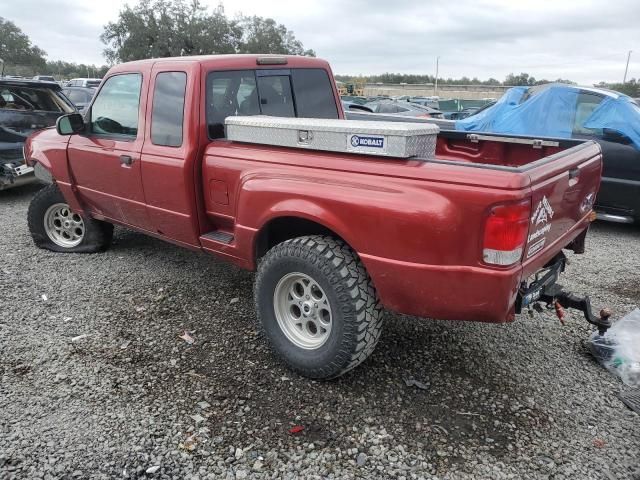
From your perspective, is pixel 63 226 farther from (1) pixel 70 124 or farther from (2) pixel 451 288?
(2) pixel 451 288

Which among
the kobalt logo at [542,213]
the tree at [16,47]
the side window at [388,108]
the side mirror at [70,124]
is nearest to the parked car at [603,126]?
the kobalt logo at [542,213]

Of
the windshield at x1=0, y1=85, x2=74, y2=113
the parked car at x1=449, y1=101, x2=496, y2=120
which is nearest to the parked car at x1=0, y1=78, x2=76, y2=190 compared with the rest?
the windshield at x1=0, y1=85, x2=74, y2=113

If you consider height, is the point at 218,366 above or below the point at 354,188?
below

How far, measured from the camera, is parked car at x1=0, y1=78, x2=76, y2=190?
7.14 m

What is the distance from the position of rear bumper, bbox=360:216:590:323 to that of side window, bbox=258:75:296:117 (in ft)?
6.01

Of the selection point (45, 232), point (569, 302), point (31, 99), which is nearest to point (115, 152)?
point (45, 232)

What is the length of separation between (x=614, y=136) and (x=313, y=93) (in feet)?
13.4

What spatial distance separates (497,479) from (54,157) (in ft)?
15.0

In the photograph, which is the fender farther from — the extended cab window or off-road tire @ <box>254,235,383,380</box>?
off-road tire @ <box>254,235,383,380</box>

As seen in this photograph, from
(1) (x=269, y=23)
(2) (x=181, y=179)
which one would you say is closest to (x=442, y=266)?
(2) (x=181, y=179)

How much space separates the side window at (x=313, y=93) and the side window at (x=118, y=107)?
→ 1276mm

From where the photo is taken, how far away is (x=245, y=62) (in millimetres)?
3869

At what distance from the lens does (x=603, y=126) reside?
6.29 meters

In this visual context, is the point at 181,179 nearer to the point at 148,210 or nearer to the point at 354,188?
the point at 148,210
